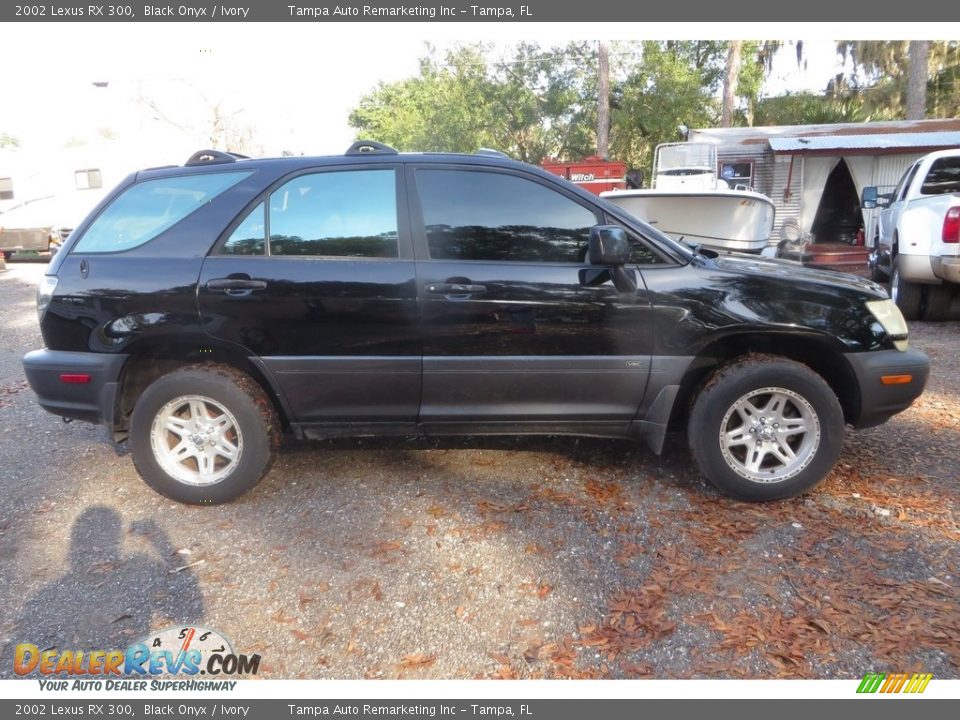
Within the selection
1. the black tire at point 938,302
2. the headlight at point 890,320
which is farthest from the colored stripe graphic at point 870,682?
the black tire at point 938,302

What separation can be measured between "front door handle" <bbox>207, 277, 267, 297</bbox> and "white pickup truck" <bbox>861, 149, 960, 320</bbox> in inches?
271

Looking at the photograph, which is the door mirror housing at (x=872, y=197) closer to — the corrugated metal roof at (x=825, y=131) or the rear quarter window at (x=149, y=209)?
the corrugated metal roof at (x=825, y=131)

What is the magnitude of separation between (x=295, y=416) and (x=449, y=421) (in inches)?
32.1

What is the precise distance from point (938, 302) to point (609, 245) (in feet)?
22.4

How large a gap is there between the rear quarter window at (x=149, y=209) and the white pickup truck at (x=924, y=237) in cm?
694

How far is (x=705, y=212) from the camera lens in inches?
360

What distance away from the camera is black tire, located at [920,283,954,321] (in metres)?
7.95

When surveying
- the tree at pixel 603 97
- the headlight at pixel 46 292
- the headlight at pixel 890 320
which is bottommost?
the headlight at pixel 890 320

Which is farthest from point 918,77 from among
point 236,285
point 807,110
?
point 236,285

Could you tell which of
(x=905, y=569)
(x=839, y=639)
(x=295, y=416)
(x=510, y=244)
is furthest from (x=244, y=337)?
(x=905, y=569)

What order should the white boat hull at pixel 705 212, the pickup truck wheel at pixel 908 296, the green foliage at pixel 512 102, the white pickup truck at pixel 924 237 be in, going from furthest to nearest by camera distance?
the green foliage at pixel 512 102 < the white boat hull at pixel 705 212 < the pickup truck wheel at pixel 908 296 < the white pickup truck at pixel 924 237

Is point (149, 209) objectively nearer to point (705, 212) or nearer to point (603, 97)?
point (705, 212)

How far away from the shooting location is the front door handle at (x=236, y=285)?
133 inches

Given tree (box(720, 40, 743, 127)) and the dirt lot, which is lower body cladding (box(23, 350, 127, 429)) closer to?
the dirt lot
